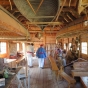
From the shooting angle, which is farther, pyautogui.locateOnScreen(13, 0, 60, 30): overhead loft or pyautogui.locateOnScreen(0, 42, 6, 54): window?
pyautogui.locateOnScreen(0, 42, 6, 54): window

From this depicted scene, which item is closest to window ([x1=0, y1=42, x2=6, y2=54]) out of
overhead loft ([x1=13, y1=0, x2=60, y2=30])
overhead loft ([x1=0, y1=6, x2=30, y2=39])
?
overhead loft ([x1=0, y1=6, x2=30, y2=39])

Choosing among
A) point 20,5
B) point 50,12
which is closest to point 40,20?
point 50,12

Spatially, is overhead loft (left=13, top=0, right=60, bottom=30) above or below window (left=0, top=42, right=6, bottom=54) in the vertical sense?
above

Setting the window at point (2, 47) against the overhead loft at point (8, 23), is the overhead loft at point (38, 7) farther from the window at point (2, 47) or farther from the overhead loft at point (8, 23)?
the window at point (2, 47)

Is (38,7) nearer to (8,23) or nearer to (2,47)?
(8,23)

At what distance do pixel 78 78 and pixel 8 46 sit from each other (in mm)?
4915

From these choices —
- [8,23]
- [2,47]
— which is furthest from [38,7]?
[2,47]

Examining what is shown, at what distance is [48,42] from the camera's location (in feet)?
38.5

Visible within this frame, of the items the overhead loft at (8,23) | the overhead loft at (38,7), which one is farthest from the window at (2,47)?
the overhead loft at (38,7)

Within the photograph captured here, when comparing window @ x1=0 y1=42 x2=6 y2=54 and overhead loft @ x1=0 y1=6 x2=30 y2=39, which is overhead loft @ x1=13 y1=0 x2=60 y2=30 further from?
window @ x1=0 y1=42 x2=6 y2=54

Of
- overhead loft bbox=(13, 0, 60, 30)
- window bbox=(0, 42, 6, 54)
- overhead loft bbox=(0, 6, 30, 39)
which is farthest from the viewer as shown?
window bbox=(0, 42, 6, 54)

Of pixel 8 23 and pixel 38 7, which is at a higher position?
pixel 38 7

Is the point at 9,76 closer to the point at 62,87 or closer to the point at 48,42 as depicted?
the point at 62,87

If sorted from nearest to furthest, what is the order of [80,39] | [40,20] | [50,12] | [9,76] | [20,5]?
[20,5] → [50,12] → [9,76] → [40,20] → [80,39]
